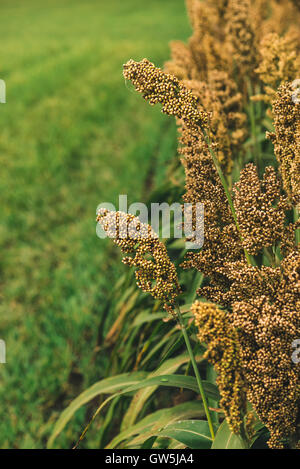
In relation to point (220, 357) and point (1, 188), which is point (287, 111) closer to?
point (220, 357)

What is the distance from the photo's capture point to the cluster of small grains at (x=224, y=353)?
779 millimetres

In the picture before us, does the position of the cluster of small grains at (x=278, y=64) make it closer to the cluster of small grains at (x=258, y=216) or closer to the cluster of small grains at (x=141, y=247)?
the cluster of small grains at (x=258, y=216)

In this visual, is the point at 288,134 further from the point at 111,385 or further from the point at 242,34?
the point at 111,385

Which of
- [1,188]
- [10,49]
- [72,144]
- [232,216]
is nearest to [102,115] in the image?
[72,144]

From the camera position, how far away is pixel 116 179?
4.90 meters

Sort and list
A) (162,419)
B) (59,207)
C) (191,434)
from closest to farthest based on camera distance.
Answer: (191,434) < (162,419) < (59,207)

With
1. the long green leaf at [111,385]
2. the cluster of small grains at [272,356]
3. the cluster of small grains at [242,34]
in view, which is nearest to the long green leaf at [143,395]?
the long green leaf at [111,385]

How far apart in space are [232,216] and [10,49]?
13390 mm

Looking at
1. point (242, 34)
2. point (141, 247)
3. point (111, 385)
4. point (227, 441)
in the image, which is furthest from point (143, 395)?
point (242, 34)

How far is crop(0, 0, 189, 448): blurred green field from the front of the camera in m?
2.47

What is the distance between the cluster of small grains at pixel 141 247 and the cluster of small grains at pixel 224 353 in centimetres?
15

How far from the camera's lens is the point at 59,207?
14.5ft

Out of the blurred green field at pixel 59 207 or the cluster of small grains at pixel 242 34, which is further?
the blurred green field at pixel 59 207

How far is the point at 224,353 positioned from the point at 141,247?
11.2 inches
